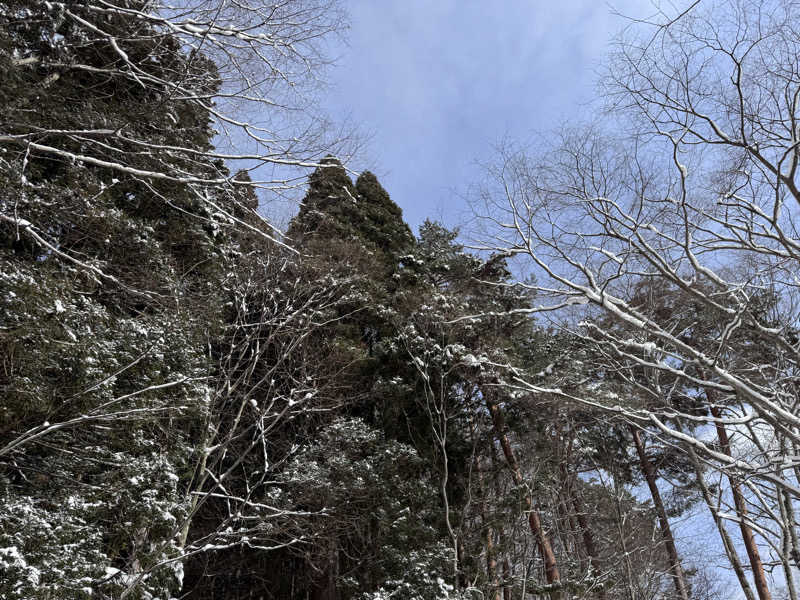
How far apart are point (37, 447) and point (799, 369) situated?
6.78 metres

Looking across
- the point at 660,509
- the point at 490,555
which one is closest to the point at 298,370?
the point at 490,555

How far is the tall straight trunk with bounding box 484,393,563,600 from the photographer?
8148 millimetres

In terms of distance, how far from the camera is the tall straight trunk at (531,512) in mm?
8148

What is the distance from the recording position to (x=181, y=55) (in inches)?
179

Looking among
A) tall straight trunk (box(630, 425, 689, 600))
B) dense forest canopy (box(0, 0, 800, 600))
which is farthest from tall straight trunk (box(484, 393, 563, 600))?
tall straight trunk (box(630, 425, 689, 600))

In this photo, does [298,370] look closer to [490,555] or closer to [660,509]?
[490,555]

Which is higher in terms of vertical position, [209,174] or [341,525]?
[209,174]

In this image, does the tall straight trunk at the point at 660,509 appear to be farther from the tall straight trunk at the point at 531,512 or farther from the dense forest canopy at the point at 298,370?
the tall straight trunk at the point at 531,512

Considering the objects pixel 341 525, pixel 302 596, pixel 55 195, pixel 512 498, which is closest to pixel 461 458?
pixel 512 498

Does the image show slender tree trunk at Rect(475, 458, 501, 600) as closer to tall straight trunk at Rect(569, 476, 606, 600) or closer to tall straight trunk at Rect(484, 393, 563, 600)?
tall straight trunk at Rect(484, 393, 563, 600)

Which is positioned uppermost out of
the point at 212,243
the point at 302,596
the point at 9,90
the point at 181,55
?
the point at 212,243

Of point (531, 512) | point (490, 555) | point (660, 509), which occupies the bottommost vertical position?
point (490, 555)

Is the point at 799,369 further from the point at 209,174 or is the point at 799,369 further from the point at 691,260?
the point at 209,174

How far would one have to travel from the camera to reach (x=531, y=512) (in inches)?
314
